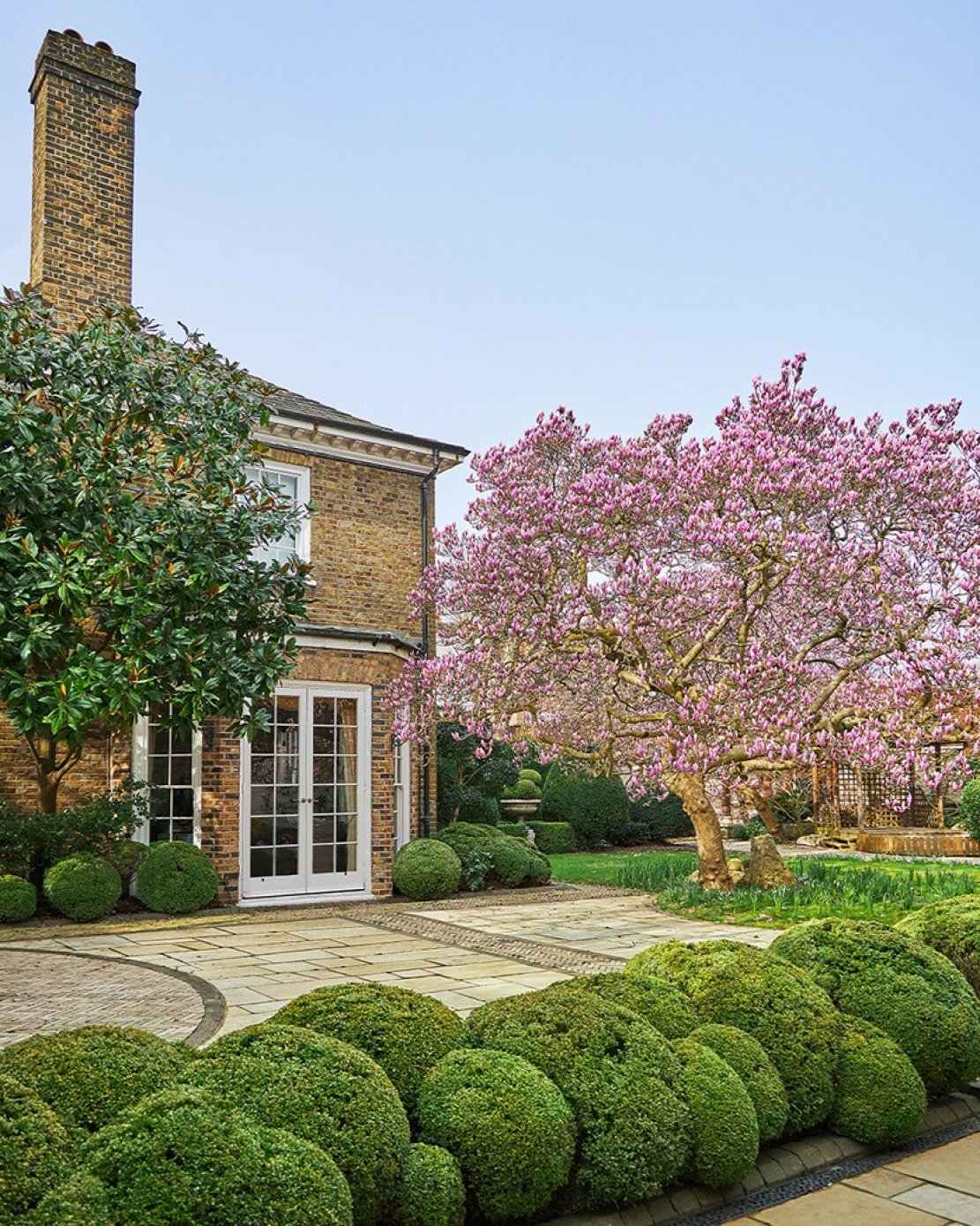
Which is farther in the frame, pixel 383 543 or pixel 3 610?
pixel 383 543

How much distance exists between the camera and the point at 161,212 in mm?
13719

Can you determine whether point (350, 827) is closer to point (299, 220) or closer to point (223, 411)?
point (223, 411)

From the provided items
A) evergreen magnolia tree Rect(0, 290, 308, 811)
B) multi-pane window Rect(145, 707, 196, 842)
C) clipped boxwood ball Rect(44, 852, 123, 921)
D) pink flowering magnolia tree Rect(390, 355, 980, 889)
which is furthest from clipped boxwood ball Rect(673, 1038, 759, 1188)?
multi-pane window Rect(145, 707, 196, 842)

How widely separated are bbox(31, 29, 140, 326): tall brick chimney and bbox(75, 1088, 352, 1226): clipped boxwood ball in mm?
11654

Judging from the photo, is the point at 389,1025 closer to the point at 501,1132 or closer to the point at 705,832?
the point at 501,1132

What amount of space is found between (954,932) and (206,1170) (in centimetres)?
484

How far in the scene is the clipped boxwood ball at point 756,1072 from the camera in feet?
13.6

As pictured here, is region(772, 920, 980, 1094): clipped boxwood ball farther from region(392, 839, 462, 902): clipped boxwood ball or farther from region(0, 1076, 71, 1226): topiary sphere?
region(392, 839, 462, 902): clipped boxwood ball

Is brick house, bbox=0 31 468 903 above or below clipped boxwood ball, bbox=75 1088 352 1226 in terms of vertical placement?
above

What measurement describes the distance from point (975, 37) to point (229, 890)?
448 inches

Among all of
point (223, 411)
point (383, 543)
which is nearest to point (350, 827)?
point (383, 543)

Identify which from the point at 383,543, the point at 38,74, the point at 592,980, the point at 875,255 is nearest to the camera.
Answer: the point at 592,980

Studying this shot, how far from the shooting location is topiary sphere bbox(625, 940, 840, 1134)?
4363 mm

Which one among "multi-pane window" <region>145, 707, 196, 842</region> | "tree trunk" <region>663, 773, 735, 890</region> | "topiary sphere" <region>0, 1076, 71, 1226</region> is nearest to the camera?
"topiary sphere" <region>0, 1076, 71, 1226</region>
